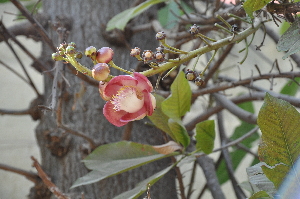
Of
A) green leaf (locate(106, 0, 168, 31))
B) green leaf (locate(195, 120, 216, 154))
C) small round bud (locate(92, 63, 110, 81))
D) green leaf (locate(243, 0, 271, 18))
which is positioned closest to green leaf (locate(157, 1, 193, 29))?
green leaf (locate(106, 0, 168, 31))

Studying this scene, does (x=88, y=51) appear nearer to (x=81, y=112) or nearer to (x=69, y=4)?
(x=81, y=112)

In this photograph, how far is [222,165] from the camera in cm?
111

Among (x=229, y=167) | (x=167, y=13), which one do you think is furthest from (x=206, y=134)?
(x=167, y=13)

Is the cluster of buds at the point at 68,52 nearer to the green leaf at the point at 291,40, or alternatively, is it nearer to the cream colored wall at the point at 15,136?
the green leaf at the point at 291,40

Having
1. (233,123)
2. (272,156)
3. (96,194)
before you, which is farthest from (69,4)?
(233,123)

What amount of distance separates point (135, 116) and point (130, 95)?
1.0 inches

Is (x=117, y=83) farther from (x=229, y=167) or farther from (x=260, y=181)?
(x=229, y=167)

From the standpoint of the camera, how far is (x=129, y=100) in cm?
41

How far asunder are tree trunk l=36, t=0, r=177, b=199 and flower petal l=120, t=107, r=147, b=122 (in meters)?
0.40

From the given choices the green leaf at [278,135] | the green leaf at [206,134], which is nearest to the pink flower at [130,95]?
the green leaf at [278,135]

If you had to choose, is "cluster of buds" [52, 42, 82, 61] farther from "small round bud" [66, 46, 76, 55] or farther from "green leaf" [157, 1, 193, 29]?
"green leaf" [157, 1, 193, 29]

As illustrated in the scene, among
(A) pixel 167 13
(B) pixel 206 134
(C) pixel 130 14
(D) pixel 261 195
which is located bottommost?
(D) pixel 261 195

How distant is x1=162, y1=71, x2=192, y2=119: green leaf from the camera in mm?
634

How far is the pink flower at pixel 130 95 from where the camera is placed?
1.27ft
